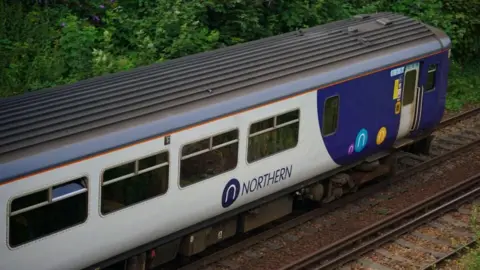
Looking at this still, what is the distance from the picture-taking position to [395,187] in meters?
15.6

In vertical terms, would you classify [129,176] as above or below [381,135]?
above

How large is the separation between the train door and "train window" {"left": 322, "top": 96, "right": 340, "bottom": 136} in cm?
195

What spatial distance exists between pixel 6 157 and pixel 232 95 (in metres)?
3.66

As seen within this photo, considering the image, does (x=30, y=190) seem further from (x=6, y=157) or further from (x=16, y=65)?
(x=16, y=65)

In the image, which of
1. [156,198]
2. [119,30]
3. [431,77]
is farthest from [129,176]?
[119,30]

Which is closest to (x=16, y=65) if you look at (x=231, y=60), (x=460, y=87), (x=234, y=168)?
(x=231, y=60)

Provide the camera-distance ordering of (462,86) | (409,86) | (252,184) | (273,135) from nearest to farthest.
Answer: (252,184) → (273,135) → (409,86) → (462,86)

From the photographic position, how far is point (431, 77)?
49.5ft

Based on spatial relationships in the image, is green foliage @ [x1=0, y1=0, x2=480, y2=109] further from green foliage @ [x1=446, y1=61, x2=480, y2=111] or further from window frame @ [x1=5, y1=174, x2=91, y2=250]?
window frame @ [x1=5, y1=174, x2=91, y2=250]

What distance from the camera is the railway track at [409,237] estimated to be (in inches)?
492

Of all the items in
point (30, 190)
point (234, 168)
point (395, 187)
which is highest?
point (30, 190)

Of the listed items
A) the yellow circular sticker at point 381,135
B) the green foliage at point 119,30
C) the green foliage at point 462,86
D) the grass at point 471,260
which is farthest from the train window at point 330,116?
the green foliage at point 462,86

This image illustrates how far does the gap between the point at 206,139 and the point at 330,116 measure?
2714 millimetres

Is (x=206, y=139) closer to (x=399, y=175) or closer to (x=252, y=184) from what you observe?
(x=252, y=184)
